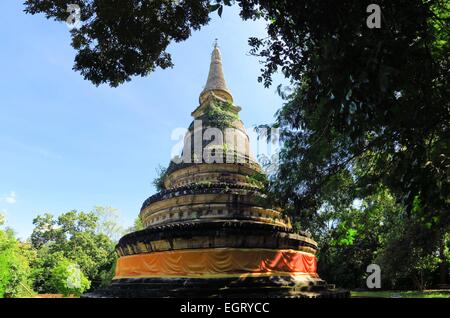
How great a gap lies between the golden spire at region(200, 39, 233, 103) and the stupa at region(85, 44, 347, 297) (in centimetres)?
731

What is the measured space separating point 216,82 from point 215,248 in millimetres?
15843

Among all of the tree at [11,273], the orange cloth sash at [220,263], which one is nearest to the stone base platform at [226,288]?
the orange cloth sash at [220,263]

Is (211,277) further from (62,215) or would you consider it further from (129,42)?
(62,215)

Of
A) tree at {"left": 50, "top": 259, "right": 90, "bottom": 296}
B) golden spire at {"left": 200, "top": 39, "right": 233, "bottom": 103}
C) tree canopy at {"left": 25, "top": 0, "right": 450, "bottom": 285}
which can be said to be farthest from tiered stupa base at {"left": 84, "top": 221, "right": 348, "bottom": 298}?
tree at {"left": 50, "top": 259, "right": 90, "bottom": 296}

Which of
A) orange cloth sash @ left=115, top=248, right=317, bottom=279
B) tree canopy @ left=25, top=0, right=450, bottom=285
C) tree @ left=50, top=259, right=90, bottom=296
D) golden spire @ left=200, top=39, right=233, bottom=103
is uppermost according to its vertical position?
golden spire @ left=200, top=39, right=233, bottom=103

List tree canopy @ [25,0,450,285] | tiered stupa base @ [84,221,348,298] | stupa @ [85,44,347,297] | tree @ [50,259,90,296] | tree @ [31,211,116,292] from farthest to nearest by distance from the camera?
tree @ [31,211,116,292], tree @ [50,259,90,296], stupa @ [85,44,347,297], tiered stupa base @ [84,221,348,298], tree canopy @ [25,0,450,285]

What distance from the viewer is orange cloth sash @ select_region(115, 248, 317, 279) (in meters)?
11.9

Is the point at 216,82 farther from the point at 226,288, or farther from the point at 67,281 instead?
the point at 67,281

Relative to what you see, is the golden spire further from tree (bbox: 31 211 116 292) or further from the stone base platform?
tree (bbox: 31 211 116 292)

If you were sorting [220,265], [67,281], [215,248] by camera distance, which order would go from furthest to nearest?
[67,281] → [215,248] → [220,265]

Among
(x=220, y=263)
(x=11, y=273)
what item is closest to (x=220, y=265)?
(x=220, y=263)

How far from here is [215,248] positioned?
12164mm

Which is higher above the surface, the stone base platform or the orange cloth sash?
the orange cloth sash
